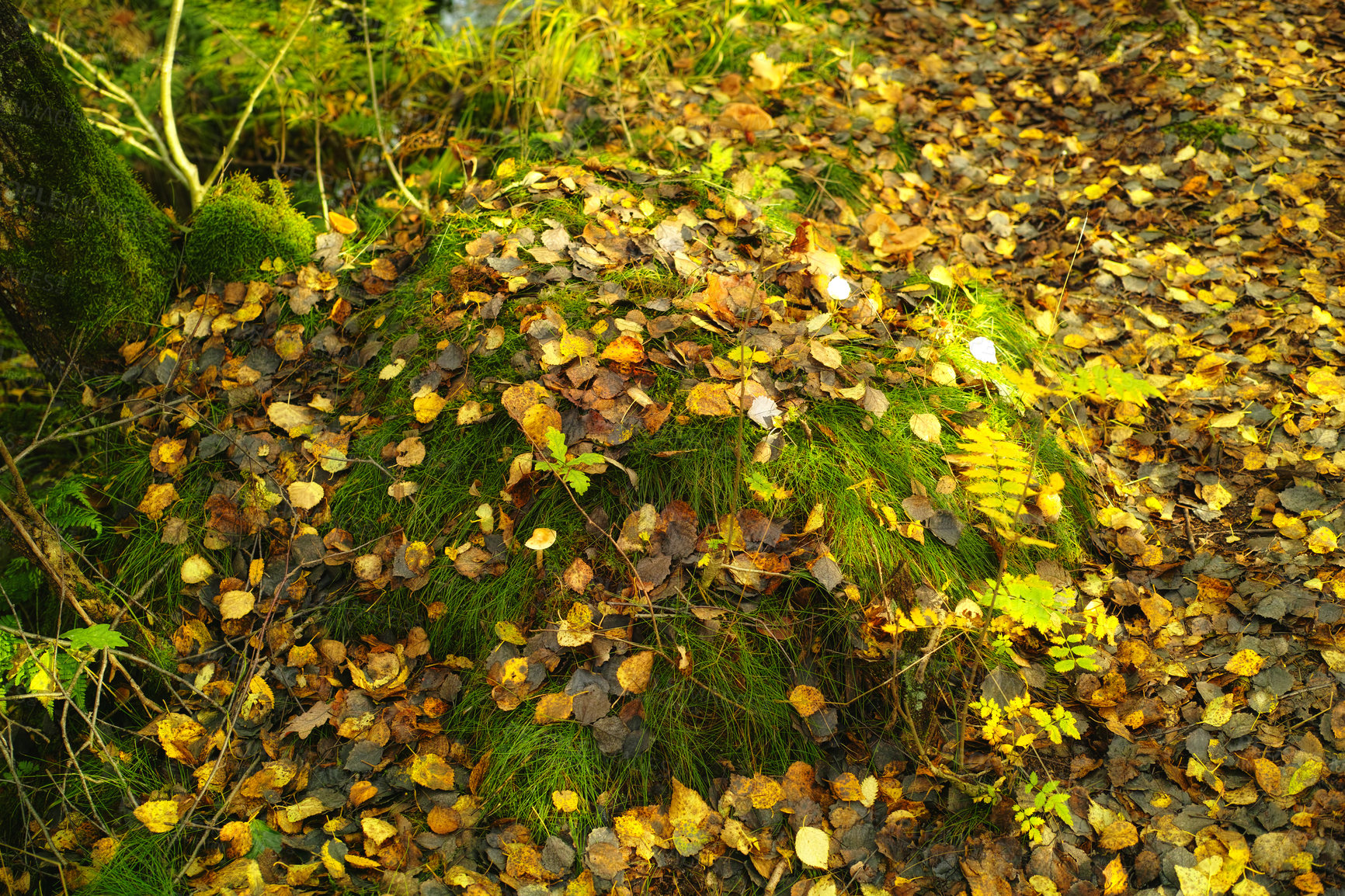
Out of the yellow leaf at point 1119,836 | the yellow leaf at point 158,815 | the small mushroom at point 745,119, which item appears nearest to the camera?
the yellow leaf at point 1119,836

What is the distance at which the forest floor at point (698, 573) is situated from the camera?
6.63 ft

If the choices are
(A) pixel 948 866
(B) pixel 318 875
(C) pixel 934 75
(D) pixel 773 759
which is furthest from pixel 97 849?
(C) pixel 934 75

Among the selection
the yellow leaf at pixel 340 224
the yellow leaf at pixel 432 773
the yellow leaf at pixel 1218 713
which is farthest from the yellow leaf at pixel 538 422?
the yellow leaf at pixel 1218 713

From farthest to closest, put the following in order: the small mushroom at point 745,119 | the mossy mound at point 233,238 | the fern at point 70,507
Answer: the small mushroom at point 745,119, the mossy mound at point 233,238, the fern at point 70,507

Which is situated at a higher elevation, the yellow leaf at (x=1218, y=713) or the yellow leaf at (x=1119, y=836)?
the yellow leaf at (x=1218, y=713)

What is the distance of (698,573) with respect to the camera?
88.2 inches

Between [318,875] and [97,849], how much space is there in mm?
569

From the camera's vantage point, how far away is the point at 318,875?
201 cm

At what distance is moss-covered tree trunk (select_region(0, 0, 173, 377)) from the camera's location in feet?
8.20

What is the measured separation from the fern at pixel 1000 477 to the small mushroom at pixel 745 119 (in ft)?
6.90

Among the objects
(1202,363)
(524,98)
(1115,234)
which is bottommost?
(1202,363)

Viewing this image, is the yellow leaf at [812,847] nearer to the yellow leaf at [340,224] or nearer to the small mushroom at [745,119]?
the yellow leaf at [340,224]

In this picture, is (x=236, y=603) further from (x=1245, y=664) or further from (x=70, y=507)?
(x=1245, y=664)

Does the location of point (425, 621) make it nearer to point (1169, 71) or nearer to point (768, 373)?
point (768, 373)
